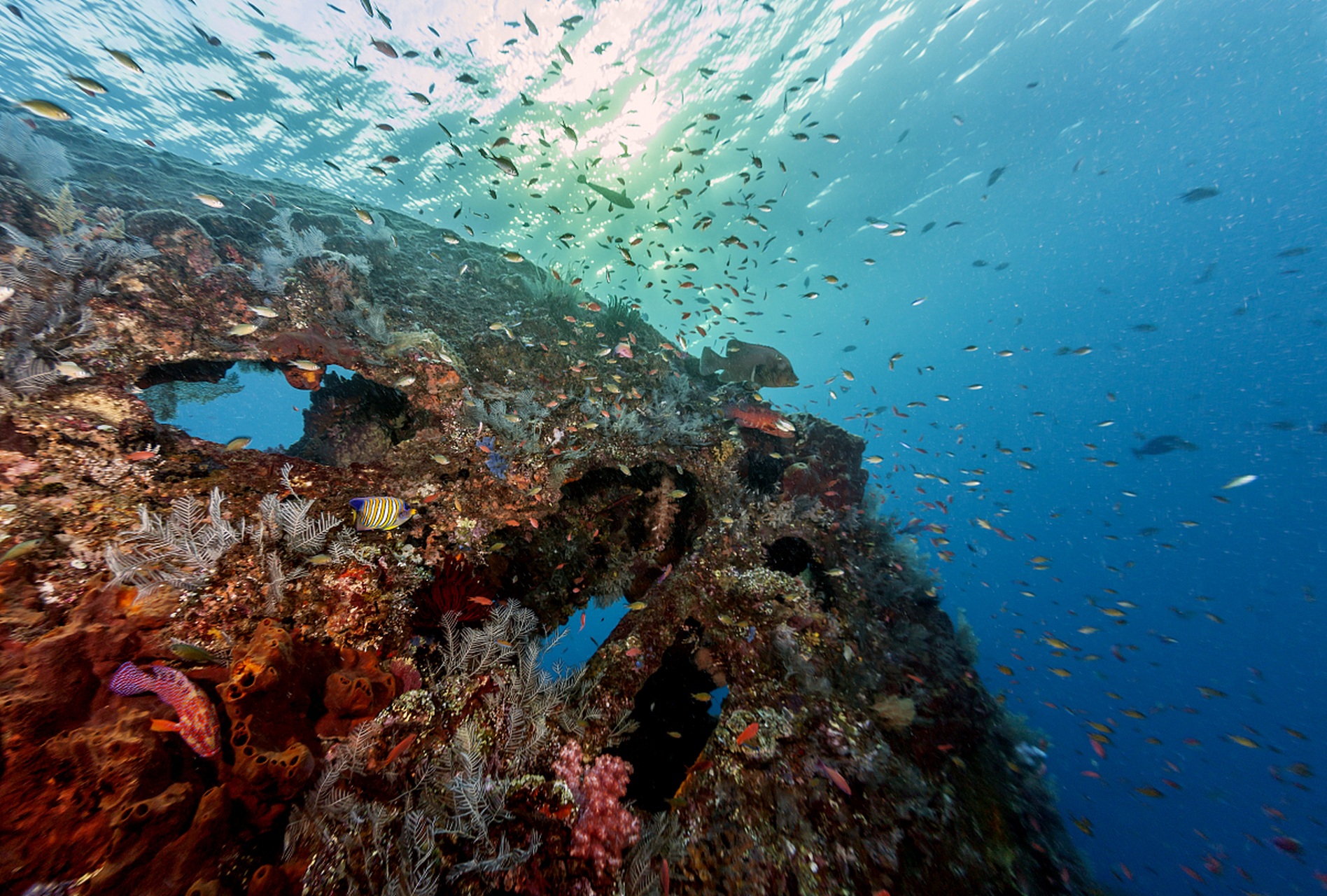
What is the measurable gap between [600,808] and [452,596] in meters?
2.52

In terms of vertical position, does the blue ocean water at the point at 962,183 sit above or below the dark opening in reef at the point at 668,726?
above

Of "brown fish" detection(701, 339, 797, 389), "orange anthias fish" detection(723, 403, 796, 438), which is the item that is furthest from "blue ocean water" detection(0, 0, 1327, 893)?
"orange anthias fish" detection(723, 403, 796, 438)

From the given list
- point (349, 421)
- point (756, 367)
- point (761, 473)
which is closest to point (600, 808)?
point (761, 473)

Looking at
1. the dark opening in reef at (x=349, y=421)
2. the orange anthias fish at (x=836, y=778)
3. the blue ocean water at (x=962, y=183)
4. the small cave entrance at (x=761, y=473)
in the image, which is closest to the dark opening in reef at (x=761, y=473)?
the small cave entrance at (x=761, y=473)

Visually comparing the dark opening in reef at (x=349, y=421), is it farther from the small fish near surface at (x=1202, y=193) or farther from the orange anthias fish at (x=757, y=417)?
the small fish near surface at (x=1202, y=193)

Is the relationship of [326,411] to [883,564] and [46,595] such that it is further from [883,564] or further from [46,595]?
[883,564]

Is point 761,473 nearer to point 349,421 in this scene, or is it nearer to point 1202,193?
point 349,421

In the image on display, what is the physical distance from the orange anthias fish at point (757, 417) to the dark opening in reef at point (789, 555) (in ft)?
7.99

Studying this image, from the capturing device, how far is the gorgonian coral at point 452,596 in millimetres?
4195

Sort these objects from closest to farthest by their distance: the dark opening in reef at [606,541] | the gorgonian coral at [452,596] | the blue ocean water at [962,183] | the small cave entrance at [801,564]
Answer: the gorgonian coral at [452,596], the dark opening in reef at [606,541], the small cave entrance at [801,564], the blue ocean water at [962,183]

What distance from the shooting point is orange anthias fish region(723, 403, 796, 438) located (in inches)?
330

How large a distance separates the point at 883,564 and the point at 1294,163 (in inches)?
2139

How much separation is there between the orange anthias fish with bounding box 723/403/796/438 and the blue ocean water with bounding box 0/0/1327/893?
175 cm

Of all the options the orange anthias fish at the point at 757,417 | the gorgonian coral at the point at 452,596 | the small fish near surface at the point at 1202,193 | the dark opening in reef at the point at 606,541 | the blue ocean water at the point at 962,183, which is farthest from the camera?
the blue ocean water at the point at 962,183
